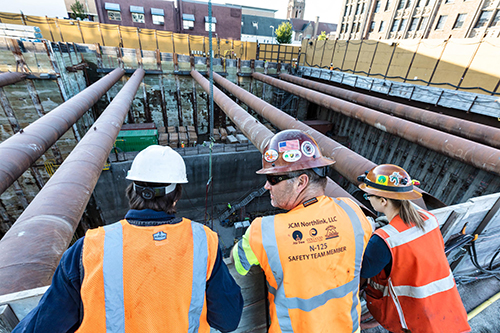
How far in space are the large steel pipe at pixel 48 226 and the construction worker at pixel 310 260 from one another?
1626mm

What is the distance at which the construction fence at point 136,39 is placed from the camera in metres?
17.8

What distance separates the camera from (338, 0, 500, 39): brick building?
20891 millimetres

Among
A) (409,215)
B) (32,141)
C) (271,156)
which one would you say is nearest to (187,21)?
(32,141)

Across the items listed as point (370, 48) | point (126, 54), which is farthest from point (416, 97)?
point (126, 54)

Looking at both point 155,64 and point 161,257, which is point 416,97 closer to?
point 161,257

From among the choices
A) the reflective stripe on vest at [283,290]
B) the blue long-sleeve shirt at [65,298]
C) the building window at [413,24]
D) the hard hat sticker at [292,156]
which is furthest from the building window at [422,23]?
the blue long-sleeve shirt at [65,298]

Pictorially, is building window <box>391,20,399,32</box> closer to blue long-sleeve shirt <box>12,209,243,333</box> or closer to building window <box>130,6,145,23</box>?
building window <box>130,6,145,23</box>

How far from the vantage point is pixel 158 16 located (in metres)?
27.3

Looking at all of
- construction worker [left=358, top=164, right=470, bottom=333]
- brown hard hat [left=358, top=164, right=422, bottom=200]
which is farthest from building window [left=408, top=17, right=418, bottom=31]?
construction worker [left=358, top=164, right=470, bottom=333]

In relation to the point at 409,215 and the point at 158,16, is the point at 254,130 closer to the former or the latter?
the point at 409,215

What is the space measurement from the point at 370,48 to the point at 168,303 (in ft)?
56.4

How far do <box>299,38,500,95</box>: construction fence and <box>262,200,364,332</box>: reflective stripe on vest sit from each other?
11.7 m

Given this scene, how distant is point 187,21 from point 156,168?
3369cm

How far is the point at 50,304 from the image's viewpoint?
1.13 metres
